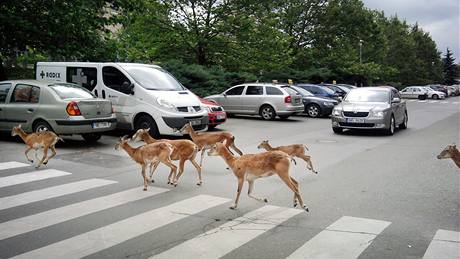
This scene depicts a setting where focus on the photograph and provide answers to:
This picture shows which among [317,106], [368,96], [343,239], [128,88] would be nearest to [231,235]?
[343,239]

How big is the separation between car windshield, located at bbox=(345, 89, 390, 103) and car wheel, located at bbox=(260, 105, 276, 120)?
4518mm

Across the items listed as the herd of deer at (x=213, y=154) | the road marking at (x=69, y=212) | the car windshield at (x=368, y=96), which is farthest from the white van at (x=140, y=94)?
the car windshield at (x=368, y=96)

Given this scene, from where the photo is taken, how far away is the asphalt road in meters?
4.93

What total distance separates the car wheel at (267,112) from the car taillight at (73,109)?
35.6 feet

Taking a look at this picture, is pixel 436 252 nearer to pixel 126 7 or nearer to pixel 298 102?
pixel 298 102

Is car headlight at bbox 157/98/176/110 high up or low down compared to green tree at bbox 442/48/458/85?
down

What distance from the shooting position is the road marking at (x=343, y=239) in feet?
15.6

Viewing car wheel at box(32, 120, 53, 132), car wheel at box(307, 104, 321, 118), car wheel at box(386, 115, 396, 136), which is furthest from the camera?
car wheel at box(307, 104, 321, 118)

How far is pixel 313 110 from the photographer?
23219 mm

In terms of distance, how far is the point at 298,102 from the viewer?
2097cm

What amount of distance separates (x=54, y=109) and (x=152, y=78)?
3445mm

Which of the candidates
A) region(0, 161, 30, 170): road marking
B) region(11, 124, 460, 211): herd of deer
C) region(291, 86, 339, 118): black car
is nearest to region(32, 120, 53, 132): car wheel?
region(11, 124, 460, 211): herd of deer

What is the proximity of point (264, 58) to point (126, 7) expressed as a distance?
12.5 m

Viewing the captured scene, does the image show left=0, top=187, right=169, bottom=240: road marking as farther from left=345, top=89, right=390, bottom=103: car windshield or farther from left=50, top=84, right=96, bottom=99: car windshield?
→ left=345, top=89, right=390, bottom=103: car windshield
